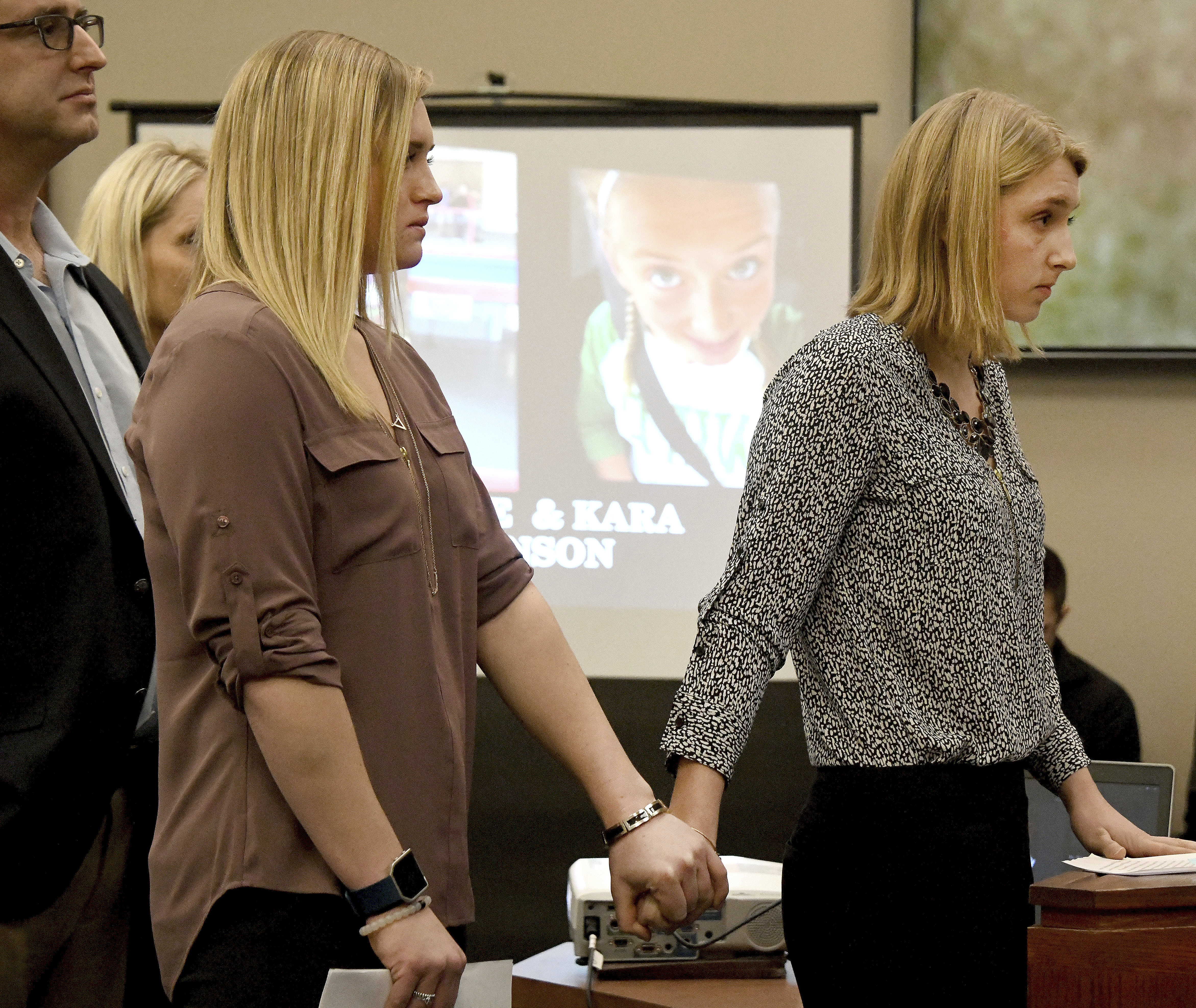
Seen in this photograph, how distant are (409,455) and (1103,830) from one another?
899mm

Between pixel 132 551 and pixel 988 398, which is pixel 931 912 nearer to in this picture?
pixel 988 398

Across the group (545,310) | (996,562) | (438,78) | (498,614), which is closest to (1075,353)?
(545,310)

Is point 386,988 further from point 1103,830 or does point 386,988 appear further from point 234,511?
point 1103,830

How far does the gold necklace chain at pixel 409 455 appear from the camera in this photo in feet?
3.45

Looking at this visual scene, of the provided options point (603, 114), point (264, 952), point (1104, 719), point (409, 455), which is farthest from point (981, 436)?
point (603, 114)

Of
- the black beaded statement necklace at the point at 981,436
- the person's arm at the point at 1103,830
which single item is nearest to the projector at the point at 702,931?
the person's arm at the point at 1103,830

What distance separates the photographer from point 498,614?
1.22m

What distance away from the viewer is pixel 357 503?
1.00 metres

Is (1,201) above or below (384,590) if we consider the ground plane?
above

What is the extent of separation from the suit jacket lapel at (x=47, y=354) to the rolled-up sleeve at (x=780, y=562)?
1.93ft

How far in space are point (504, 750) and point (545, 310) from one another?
127 cm

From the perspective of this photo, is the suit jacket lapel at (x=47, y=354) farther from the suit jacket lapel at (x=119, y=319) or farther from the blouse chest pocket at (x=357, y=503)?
the blouse chest pocket at (x=357, y=503)

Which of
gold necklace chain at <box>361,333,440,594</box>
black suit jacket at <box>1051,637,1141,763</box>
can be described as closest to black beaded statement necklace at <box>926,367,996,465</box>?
gold necklace chain at <box>361,333,440,594</box>

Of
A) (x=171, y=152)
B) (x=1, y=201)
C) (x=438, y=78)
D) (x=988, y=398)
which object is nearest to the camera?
(x=1, y=201)
